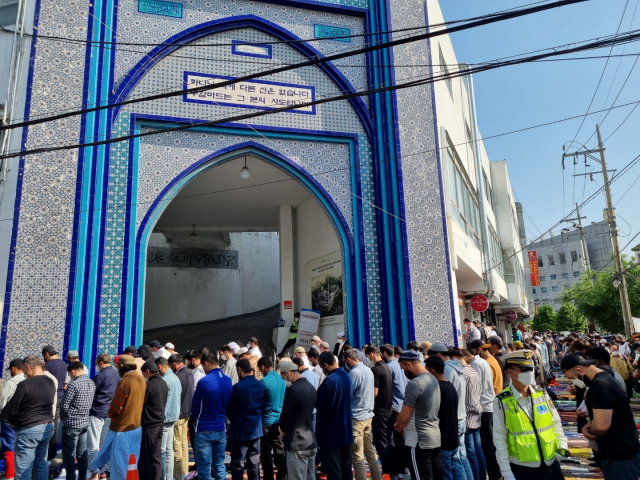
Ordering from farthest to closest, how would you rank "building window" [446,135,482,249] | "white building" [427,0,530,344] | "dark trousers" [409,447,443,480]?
"building window" [446,135,482,249] < "white building" [427,0,530,344] < "dark trousers" [409,447,443,480]

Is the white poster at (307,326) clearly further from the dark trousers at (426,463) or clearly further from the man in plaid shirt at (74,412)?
the dark trousers at (426,463)

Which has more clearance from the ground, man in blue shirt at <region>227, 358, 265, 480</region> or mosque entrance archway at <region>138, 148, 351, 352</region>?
mosque entrance archway at <region>138, 148, 351, 352</region>

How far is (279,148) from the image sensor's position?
10422mm

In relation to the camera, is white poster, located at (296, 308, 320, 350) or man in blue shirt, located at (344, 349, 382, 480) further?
white poster, located at (296, 308, 320, 350)

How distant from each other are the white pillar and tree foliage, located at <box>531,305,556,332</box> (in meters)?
40.0

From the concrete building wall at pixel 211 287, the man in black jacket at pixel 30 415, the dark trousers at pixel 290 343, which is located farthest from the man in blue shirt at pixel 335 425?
the concrete building wall at pixel 211 287

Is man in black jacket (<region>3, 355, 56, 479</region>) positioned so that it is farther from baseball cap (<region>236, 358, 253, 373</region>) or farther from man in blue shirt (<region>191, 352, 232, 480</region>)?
baseball cap (<region>236, 358, 253, 373</region>)

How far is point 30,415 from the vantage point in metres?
4.80

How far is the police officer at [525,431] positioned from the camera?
9.80ft

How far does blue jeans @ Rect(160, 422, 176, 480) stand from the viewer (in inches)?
199

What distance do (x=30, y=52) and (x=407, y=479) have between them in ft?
31.1

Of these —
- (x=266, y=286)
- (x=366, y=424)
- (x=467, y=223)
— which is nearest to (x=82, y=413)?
(x=366, y=424)

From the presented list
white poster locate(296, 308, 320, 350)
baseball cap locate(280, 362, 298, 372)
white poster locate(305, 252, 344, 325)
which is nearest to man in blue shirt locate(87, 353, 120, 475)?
baseball cap locate(280, 362, 298, 372)

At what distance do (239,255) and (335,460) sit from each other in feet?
55.7
